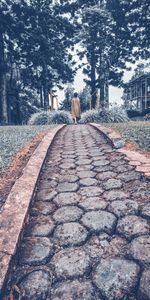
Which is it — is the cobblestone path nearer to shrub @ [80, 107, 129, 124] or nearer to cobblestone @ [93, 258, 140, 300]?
cobblestone @ [93, 258, 140, 300]

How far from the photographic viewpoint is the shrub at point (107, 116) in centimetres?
1024

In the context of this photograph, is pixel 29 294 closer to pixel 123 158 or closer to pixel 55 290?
pixel 55 290

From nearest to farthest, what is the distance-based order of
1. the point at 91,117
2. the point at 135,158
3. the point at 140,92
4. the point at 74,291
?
the point at 74,291, the point at 135,158, the point at 91,117, the point at 140,92

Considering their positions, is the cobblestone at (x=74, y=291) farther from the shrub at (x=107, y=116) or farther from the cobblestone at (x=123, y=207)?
the shrub at (x=107, y=116)

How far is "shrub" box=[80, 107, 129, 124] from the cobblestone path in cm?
770

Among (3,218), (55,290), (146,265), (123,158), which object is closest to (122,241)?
(146,265)

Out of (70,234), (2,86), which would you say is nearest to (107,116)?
(2,86)

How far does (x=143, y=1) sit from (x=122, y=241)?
55.0ft

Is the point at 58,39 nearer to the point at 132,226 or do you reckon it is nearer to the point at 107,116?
the point at 107,116

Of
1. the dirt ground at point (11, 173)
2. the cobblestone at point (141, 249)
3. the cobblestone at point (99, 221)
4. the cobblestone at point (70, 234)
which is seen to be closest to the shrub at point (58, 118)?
the dirt ground at point (11, 173)

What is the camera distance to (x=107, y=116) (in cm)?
1038

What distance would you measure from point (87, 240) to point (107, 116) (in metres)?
9.09

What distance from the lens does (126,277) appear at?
126 cm

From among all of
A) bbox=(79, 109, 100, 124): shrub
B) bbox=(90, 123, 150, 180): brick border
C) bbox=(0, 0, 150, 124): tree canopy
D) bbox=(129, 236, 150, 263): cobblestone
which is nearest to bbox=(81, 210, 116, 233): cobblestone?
bbox=(129, 236, 150, 263): cobblestone
